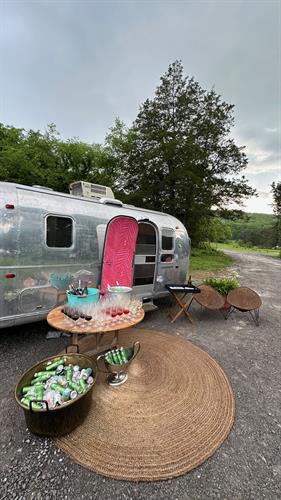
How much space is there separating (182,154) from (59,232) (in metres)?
13.0

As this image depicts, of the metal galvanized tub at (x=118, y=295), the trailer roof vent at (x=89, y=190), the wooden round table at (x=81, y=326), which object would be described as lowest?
the wooden round table at (x=81, y=326)

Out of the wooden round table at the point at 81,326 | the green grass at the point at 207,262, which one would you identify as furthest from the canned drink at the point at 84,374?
the green grass at the point at 207,262

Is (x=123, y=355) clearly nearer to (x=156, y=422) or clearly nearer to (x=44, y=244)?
(x=156, y=422)

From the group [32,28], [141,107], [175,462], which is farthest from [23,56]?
[175,462]

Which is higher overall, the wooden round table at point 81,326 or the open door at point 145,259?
the open door at point 145,259

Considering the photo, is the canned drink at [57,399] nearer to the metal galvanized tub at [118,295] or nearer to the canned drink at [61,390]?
the canned drink at [61,390]

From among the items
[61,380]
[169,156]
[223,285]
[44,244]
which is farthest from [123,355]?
[169,156]

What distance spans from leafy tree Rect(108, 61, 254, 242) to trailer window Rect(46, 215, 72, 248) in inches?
474

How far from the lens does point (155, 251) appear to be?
5316 mm

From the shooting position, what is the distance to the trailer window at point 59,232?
3.55 meters

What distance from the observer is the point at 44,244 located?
11.4 ft

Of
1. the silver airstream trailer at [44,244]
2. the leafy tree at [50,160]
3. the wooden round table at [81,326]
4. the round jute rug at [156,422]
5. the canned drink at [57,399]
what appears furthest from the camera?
the leafy tree at [50,160]

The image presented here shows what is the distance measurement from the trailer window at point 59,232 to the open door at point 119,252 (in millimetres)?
724

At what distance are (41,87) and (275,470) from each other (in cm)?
1588
